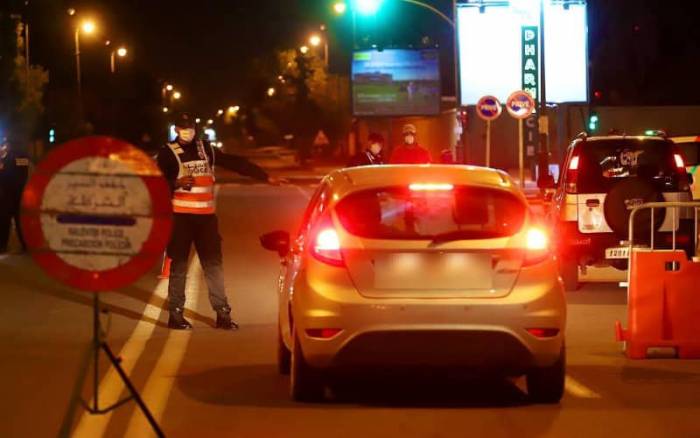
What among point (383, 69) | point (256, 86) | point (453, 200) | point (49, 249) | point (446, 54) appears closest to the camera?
point (49, 249)

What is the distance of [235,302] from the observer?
14.1m

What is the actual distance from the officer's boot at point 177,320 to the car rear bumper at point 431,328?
4029 millimetres

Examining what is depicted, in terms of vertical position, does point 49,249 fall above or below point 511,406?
above

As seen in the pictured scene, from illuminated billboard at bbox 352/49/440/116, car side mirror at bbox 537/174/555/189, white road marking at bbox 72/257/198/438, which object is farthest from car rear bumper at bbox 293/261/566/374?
illuminated billboard at bbox 352/49/440/116

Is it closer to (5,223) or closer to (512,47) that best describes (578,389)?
(5,223)

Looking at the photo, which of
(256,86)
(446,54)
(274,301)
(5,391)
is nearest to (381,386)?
(5,391)

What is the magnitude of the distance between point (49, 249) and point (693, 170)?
16.1 meters

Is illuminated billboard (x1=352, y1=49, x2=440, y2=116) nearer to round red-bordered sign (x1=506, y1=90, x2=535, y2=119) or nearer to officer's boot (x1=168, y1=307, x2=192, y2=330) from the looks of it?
round red-bordered sign (x1=506, y1=90, x2=535, y2=119)

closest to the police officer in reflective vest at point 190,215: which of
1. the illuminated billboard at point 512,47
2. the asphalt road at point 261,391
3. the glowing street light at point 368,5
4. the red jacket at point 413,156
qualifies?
the asphalt road at point 261,391

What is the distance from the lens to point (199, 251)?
39.4 feet

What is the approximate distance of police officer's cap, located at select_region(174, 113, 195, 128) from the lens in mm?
11797

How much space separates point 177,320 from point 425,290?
446 cm

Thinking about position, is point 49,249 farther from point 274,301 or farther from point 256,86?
point 256,86

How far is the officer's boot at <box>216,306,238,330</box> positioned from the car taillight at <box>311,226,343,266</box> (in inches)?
154
